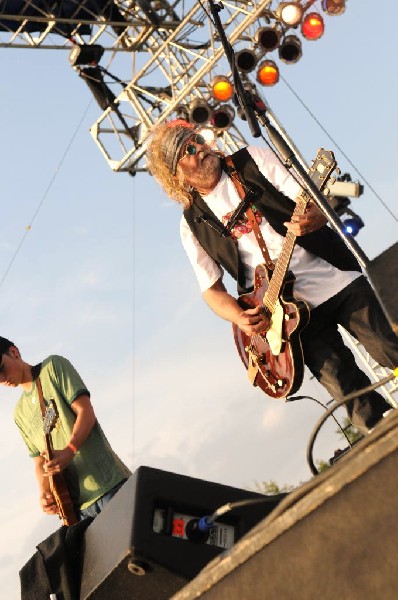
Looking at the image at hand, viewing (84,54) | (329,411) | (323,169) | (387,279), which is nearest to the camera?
(387,279)

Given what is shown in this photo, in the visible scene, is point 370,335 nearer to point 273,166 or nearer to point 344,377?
point 344,377

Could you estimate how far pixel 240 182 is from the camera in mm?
4113

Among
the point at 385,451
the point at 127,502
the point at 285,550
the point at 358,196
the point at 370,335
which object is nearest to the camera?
the point at 385,451

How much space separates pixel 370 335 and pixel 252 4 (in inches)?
264

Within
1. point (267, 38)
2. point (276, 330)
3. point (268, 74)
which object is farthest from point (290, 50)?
point (276, 330)

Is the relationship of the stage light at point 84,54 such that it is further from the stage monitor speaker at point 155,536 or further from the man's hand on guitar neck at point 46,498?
the stage monitor speaker at point 155,536

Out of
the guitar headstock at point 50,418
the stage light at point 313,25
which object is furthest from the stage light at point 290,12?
the guitar headstock at point 50,418

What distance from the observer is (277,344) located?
4094 millimetres

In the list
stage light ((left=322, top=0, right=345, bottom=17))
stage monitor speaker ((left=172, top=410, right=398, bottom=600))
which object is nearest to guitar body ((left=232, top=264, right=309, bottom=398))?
stage monitor speaker ((left=172, top=410, right=398, bottom=600))

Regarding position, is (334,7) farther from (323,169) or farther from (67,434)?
(67,434)

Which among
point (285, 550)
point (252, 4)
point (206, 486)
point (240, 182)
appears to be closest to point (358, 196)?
point (252, 4)

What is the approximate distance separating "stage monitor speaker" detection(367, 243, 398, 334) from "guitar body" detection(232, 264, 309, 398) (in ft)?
6.23

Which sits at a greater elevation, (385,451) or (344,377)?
(385,451)

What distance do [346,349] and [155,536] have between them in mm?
1480
